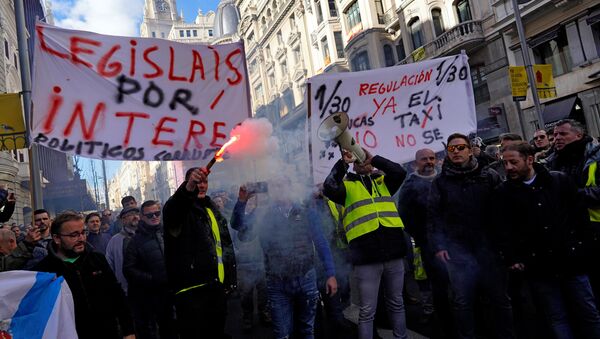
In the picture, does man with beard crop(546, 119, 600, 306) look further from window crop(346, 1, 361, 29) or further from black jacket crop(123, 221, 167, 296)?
window crop(346, 1, 361, 29)

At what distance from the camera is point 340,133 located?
138 inches

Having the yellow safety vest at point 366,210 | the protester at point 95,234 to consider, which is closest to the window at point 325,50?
the protester at point 95,234

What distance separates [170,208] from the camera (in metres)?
3.06

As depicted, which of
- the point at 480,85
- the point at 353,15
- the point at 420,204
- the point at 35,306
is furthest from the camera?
the point at 353,15

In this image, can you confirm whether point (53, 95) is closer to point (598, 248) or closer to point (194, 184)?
point (194, 184)

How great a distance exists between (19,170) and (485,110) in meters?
23.2

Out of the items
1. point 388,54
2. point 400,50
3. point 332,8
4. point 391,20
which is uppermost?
point 332,8

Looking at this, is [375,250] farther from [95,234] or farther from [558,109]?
[558,109]

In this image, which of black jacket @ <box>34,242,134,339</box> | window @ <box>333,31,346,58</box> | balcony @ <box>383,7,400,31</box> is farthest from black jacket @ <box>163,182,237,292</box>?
window @ <box>333,31,346,58</box>

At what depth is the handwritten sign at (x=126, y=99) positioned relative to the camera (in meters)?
3.55

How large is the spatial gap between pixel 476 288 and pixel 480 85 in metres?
17.5

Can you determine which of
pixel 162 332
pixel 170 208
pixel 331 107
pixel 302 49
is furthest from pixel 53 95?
pixel 302 49

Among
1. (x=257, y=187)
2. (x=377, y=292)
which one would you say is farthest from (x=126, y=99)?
(x=377, y=292)

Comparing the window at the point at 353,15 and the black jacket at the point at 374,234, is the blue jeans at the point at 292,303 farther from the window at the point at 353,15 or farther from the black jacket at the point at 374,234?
the window at the point at 353,15
